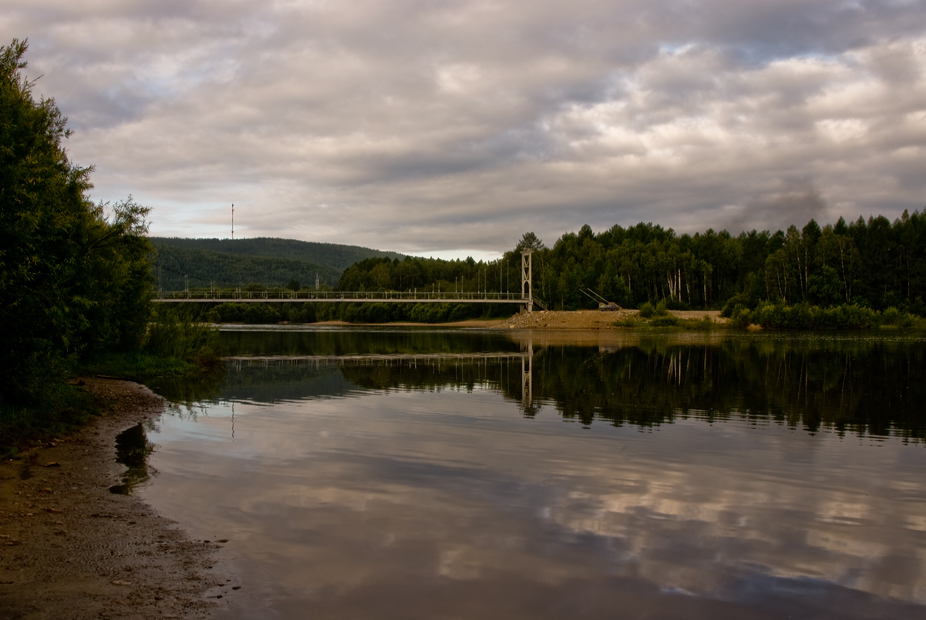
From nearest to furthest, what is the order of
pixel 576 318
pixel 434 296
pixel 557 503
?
pixel 557 503 → pixel 576 318 → pixel 434 296

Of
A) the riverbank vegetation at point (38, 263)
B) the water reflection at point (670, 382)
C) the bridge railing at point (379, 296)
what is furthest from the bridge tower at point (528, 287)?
the riverbank vegetation at point (38, 263)

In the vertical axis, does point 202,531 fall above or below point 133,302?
below

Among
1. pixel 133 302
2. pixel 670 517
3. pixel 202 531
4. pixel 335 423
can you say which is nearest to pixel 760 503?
pixel 670 517

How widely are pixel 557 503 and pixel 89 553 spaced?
6.50m

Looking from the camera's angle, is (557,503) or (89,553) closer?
(89,553)

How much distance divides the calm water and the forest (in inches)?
3601

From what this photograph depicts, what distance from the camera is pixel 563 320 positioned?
128m

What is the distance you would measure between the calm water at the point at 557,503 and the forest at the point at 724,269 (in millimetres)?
91474

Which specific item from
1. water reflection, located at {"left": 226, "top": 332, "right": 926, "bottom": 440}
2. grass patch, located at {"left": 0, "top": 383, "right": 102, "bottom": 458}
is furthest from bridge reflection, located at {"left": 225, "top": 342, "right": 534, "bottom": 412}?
grass patch, located at {"left": 0, "top": 383, "right": 102, "bottom": 458}

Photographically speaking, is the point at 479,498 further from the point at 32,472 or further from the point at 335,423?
the point at 335,423

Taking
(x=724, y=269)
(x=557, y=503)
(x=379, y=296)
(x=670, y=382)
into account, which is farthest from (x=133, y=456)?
(x=379, y=296)

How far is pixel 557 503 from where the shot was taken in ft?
37.5

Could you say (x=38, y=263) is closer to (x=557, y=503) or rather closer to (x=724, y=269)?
(x=557, y=503)

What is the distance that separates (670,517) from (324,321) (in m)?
184
